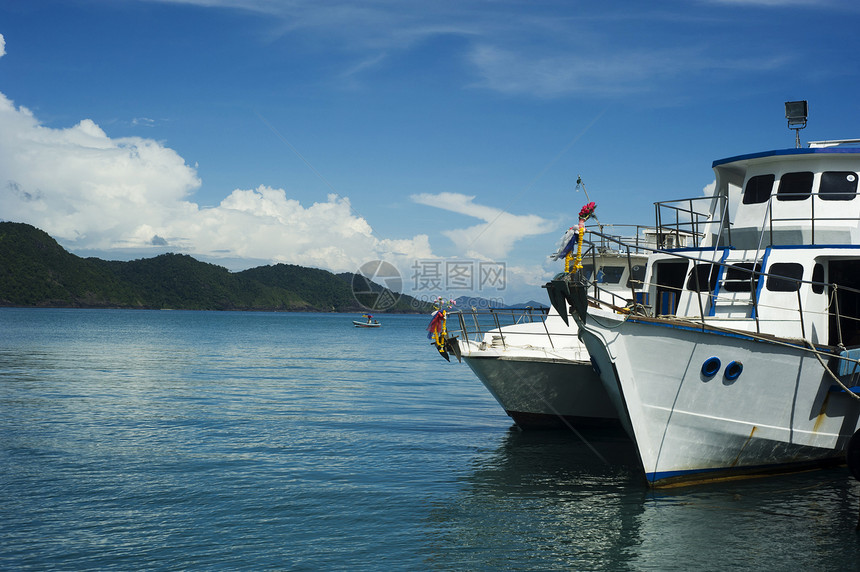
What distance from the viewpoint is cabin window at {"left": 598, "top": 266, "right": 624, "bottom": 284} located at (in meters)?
25.1

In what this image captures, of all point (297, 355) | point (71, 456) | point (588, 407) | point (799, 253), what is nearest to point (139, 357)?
point (297, 355)

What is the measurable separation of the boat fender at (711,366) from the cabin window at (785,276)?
3.08 meters

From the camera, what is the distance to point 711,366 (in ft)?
41.4

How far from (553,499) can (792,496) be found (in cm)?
477

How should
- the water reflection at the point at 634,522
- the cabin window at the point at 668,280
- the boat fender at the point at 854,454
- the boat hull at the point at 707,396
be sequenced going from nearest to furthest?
the water reflection at the point at 634,522
the boat fender at the point at 854,454
the boat hull at the point at 707,396
the cabin window at the point at 668,280

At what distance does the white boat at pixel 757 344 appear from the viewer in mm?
12547

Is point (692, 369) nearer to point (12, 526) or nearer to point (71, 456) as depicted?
point (12, 526)

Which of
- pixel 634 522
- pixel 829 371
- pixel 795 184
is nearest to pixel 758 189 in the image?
pixel 795 184

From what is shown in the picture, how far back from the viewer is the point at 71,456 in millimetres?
16328

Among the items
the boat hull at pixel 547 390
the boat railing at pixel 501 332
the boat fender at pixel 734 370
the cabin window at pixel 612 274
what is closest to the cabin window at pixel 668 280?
the boat hull at pixel 547 390

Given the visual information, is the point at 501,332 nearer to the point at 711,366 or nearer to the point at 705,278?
the point at 705,278

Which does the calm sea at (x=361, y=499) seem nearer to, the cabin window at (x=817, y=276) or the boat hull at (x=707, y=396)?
the boat hull at (x=707, y=396)

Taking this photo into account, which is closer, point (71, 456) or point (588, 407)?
point (71, 456)

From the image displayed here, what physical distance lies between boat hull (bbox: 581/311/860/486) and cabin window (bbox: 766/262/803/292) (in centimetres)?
200
